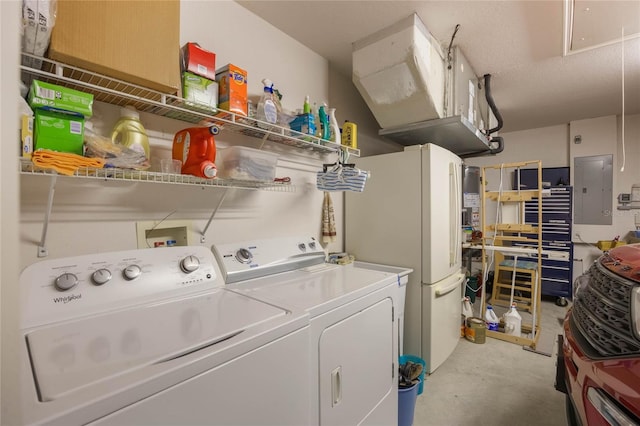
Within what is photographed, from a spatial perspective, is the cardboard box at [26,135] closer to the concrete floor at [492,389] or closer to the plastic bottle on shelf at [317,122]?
the plastic bottle on shelf at [317,122]

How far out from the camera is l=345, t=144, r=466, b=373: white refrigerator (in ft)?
7.18

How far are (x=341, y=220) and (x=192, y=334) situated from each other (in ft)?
6.34

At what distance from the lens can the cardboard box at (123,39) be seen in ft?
3.00

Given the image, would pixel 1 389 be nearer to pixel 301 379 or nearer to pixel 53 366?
pixel 53 366

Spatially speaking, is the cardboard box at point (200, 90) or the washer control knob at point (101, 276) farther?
the cardboard box at point (200, 90)

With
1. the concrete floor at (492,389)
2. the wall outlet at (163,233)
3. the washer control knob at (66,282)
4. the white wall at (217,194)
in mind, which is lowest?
the concrete floor at (492,389)

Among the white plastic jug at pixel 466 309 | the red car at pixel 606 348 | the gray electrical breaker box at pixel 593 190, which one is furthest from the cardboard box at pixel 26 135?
the gray electrical breaker box at pixel 593 190

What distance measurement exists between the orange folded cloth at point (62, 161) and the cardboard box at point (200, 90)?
46 centimetres

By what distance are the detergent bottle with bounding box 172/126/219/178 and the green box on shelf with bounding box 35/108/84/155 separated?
375 millimetres

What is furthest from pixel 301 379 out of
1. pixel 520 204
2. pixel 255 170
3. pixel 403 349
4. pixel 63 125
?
pixel 520 204

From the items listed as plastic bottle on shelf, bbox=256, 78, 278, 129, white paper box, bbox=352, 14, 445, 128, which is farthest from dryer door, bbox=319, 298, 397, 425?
white paper box, bbox=352, 14, 445, 128

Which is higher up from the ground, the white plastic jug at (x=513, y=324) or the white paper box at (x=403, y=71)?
the white paper box at (x=403, y=71)

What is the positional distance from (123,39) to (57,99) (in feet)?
1.01

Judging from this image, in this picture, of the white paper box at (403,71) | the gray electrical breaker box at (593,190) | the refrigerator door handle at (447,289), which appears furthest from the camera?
the gray electrical breaker box at (593,190)
